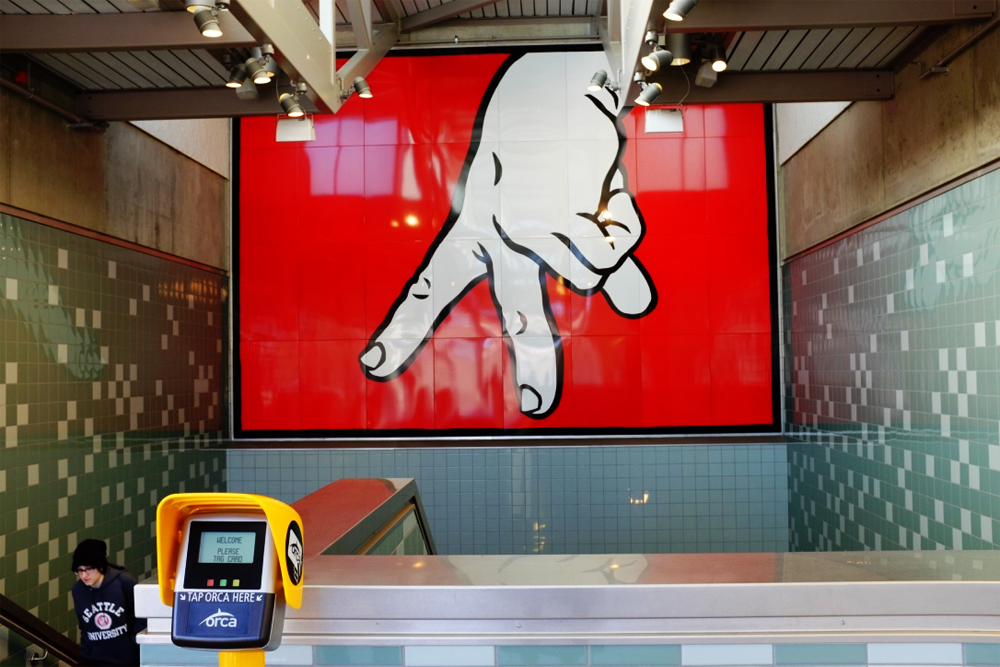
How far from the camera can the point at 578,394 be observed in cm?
709

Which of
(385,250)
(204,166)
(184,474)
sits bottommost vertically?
(184,474)

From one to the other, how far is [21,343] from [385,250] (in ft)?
10.5

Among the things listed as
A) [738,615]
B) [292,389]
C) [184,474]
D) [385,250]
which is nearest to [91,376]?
[184,474]

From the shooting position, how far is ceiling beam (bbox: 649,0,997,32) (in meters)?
3.68

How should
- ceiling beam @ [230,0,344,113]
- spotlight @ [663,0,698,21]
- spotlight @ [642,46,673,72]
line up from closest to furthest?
spotlight @ [663,0,698,21] → ceiling beam @ [230,0,344,113] → spotlight @ [642,46,673,72]

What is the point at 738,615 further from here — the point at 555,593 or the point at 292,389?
the point at 292,389

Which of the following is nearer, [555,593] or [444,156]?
[555,593]

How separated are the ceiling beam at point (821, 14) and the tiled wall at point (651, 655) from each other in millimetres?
2695

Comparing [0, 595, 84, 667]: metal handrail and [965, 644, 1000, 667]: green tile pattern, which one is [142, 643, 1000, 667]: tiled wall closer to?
[965, 644, 1000, 667]: green tile pattern

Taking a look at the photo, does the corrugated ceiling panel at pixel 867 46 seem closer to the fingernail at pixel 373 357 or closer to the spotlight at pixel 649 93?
the spotlight at pixel 649 93

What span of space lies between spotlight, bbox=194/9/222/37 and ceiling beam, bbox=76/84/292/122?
1913 mm

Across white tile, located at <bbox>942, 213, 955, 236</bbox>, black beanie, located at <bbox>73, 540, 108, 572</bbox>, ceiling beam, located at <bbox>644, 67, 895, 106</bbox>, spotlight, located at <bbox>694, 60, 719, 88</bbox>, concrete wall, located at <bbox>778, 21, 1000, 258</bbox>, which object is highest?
ceiling beam, located at <bbox>644, 67, 895, 106</bbox>

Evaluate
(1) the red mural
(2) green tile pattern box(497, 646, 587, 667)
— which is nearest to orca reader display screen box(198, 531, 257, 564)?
(2) green tile pattern box(497, 646, 587, 667)

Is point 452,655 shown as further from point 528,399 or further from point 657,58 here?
point 528,399
